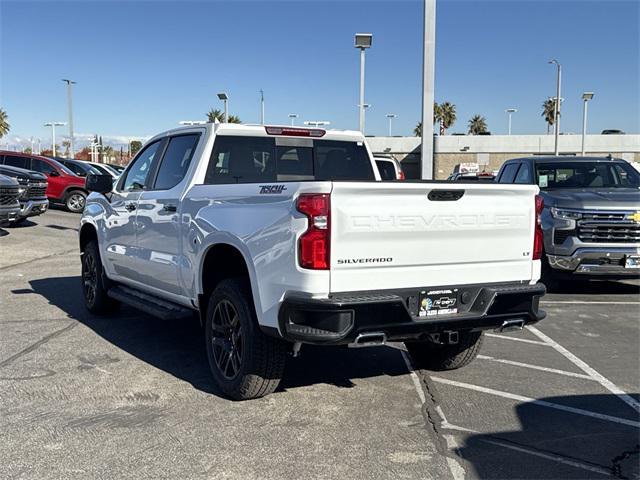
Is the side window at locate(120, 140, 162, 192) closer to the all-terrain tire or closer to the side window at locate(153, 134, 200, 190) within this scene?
the side window at locate(153, 134, 200, 190)

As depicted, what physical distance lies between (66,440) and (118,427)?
33 cm

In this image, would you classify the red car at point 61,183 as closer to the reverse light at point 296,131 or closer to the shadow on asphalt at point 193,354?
the shadow on asphalt at point 193,354

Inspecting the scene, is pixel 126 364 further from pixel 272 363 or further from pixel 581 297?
pixel 581 297

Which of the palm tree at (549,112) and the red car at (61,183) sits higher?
the palm tree at (549,112)

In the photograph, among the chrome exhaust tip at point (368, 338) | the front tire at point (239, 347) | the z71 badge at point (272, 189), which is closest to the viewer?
the chrome exhaust tip at point (368, 338)

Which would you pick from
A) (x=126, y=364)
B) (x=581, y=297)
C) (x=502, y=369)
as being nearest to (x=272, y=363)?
(x=126, y=364)

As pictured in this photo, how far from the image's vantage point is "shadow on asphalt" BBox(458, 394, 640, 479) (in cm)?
347

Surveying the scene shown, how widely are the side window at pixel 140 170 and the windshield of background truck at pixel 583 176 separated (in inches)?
235

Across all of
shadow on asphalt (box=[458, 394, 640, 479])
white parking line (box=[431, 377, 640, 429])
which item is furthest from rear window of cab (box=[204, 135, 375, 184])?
shadow on asphalt (box=[458, 394, 640, 479])

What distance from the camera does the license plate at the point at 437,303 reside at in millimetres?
3998

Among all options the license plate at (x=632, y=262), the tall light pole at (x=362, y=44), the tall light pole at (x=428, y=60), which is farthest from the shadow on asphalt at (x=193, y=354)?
the tall light pole at (x=362, y=44)

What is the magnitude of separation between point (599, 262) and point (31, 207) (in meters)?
13.2

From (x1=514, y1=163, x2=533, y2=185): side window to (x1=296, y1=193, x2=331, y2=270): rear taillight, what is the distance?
6.70 meters

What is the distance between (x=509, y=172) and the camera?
10.3m
